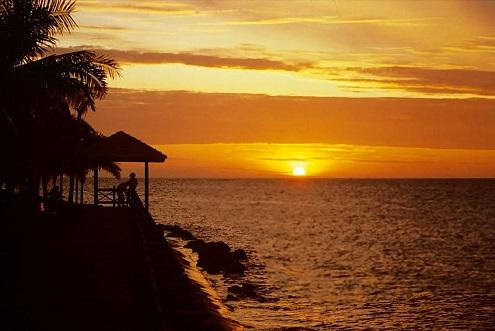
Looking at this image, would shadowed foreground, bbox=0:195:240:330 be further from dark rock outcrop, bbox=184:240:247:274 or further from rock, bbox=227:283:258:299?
dark rock outcrop, bbox=184:240:247:274

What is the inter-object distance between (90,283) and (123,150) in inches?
577

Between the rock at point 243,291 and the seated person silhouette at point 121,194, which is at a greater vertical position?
the seated person silhouette at point 121,194

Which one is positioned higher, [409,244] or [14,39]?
[14,39]

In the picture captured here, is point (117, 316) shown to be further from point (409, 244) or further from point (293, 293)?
point (409, 244)

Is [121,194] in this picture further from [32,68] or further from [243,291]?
[32,68]

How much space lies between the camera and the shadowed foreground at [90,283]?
Answer: 37.2 ft

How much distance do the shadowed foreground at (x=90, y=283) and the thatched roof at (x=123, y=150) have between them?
4169 millimetres

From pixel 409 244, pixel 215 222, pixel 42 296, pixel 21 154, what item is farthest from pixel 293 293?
pixel 215 222

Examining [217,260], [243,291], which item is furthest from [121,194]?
[243,291]

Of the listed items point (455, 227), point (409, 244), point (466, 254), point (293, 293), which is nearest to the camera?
point (293, 293)

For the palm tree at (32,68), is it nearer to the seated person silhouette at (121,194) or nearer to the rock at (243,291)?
the rock at (243,291)

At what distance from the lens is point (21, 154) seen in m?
23.1

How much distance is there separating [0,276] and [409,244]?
202 feet

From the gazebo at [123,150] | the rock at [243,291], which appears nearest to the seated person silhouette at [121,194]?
the gazebo at [123,150]
